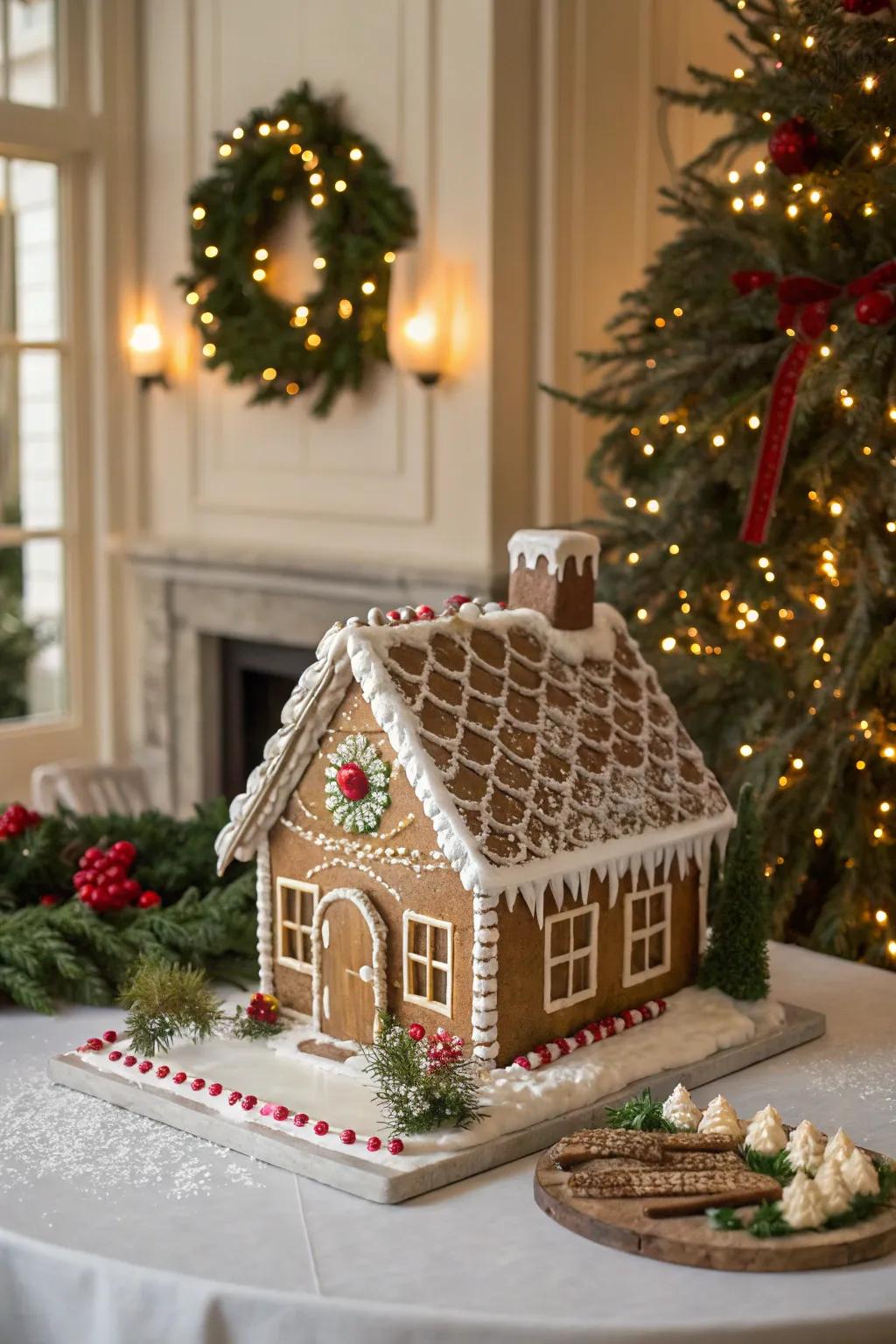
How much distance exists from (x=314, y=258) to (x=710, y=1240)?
12.2ft

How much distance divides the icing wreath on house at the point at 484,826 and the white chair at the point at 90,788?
2.30m

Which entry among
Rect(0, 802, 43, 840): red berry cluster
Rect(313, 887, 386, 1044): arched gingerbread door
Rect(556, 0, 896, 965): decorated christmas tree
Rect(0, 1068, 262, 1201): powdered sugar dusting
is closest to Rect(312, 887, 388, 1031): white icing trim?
Rect(313, 887, 386, 1044): arched gingerbread door

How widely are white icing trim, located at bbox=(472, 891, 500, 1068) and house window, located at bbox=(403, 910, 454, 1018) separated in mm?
50

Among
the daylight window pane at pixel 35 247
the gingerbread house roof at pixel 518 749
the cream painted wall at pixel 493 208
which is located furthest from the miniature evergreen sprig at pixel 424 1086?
the daylight window pane at pixel 35 247

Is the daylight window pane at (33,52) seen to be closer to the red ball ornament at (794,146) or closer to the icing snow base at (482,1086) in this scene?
the red ball ornament at (794,146)

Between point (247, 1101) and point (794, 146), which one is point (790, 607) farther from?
point (247, 1101)

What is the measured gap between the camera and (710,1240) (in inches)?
65.9

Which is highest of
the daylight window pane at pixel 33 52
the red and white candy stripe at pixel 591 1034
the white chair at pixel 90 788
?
the daylight window pane at pixel 33 52

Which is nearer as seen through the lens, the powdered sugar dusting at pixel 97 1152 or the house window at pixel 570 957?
the powdered sugar dusting at pixel 97 1152

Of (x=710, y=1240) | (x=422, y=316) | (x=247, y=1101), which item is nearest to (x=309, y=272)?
(x=422, y=316)

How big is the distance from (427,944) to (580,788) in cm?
32

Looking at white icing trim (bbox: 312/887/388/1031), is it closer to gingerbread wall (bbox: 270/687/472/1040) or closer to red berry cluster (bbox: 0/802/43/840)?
gingerbread wall (bbox: 270/687/472/1040)

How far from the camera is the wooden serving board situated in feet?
5.43

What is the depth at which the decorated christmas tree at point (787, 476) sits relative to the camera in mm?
3035
